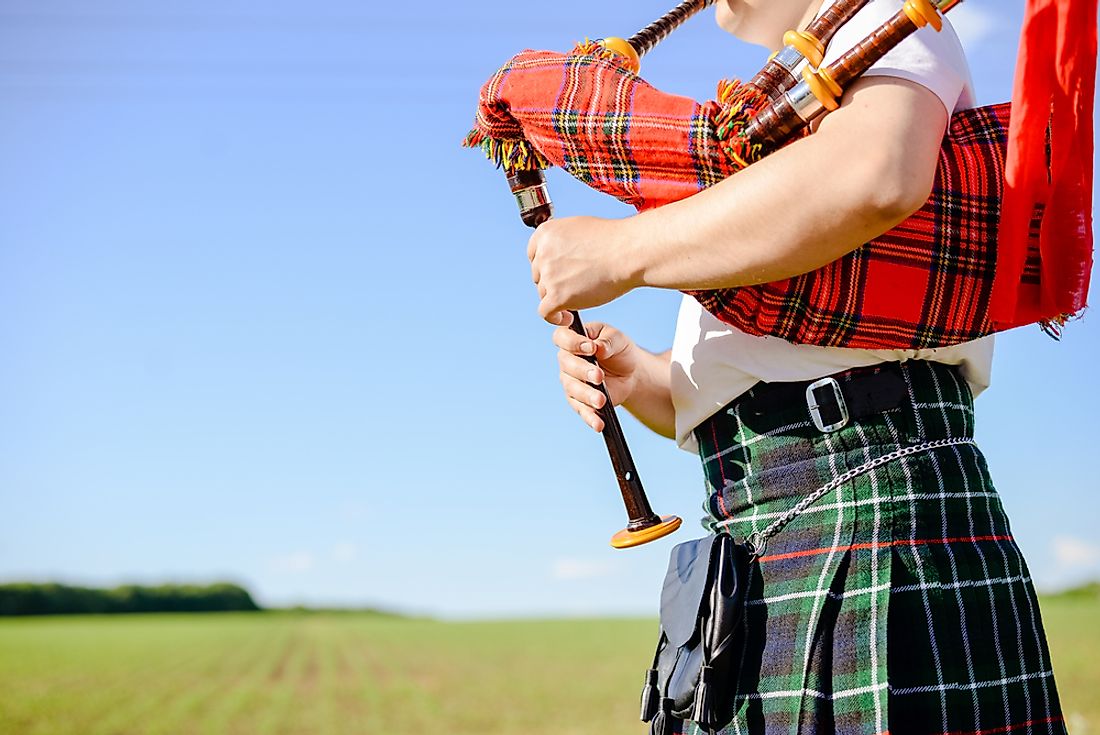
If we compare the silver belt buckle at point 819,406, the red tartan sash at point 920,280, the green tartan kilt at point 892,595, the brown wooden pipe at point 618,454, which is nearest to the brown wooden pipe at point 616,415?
the brown wooden pipe at point 618,454

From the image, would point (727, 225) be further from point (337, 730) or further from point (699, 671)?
point (337, 730)

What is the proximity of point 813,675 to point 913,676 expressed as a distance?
134 mm

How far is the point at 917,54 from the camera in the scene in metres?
1.32

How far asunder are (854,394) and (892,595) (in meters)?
0.28

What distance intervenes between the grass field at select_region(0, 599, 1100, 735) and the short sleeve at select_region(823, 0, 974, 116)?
485 inches

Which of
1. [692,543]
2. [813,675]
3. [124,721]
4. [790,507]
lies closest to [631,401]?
[692,543]

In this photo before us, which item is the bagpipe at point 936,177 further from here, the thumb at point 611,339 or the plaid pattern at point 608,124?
the thumb at point 611,339

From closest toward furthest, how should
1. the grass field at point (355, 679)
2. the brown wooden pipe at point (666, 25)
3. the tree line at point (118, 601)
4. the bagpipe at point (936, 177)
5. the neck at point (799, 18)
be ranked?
the bagpipe at point (936, 177) → the neck at point (799, 18) → the brown wooden pipe at point (666, 25) → the grass field at point (355, 679) → the tree line at point (118, 601)

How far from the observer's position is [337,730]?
19688 mm

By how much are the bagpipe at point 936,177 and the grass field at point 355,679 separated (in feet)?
39.9

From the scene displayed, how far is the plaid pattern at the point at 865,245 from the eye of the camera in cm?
137

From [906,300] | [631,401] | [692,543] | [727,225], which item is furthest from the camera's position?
[631,401]

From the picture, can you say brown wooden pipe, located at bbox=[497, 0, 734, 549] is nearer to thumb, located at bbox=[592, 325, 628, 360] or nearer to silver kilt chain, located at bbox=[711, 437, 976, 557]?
thumb, located at bbox=[592, 325, 628, 360]

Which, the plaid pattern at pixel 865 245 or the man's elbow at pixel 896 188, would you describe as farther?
the plaid pattern at pixel 865 245
